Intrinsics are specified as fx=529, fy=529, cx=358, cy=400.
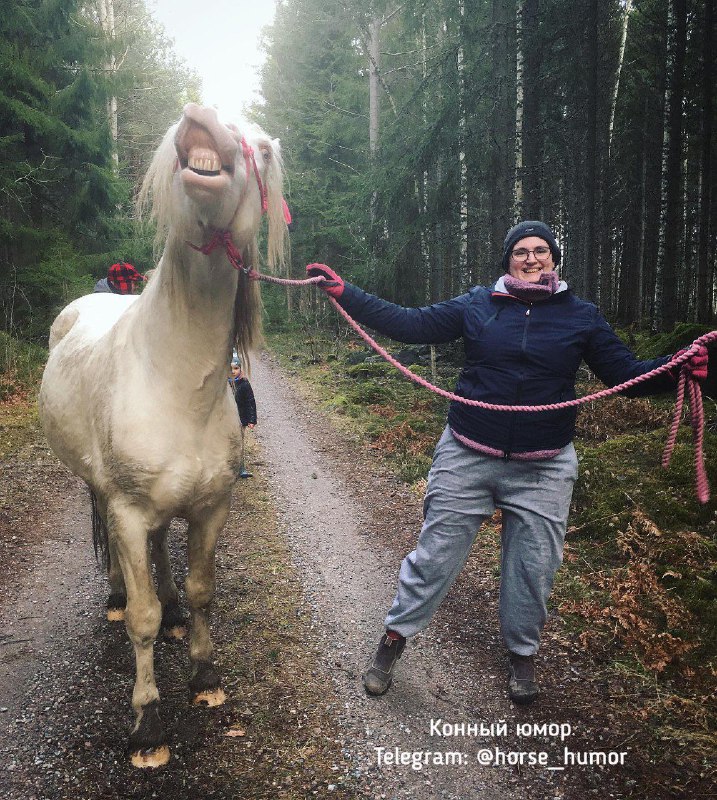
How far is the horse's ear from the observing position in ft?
7.07

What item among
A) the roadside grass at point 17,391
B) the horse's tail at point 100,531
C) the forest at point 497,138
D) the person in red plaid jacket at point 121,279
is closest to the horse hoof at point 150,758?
A: the horse's tail at point 100,531

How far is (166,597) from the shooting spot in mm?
3504

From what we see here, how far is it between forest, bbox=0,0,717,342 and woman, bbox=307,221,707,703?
6.31 metres

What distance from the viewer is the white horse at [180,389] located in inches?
Answer: 81.7

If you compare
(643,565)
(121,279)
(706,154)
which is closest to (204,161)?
(643,565)

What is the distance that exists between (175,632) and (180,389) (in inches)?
73.3

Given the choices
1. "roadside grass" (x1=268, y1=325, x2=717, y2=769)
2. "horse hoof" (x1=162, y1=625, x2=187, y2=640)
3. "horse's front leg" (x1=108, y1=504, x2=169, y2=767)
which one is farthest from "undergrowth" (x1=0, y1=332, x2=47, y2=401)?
"horse's front leg" (x1=108, y1=504, x2=169, y2=767)

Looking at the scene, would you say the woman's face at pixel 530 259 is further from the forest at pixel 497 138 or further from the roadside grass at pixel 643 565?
the forest at pixel 497 138

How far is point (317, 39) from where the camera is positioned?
19.8 m

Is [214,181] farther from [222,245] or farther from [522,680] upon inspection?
[522,680]

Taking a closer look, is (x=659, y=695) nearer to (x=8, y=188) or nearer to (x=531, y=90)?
(x=531, y=90)

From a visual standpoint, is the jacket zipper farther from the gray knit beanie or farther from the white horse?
the white horse

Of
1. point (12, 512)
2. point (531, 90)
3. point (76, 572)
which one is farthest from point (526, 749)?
point (531, 90)

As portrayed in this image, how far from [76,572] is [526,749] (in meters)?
3.53
